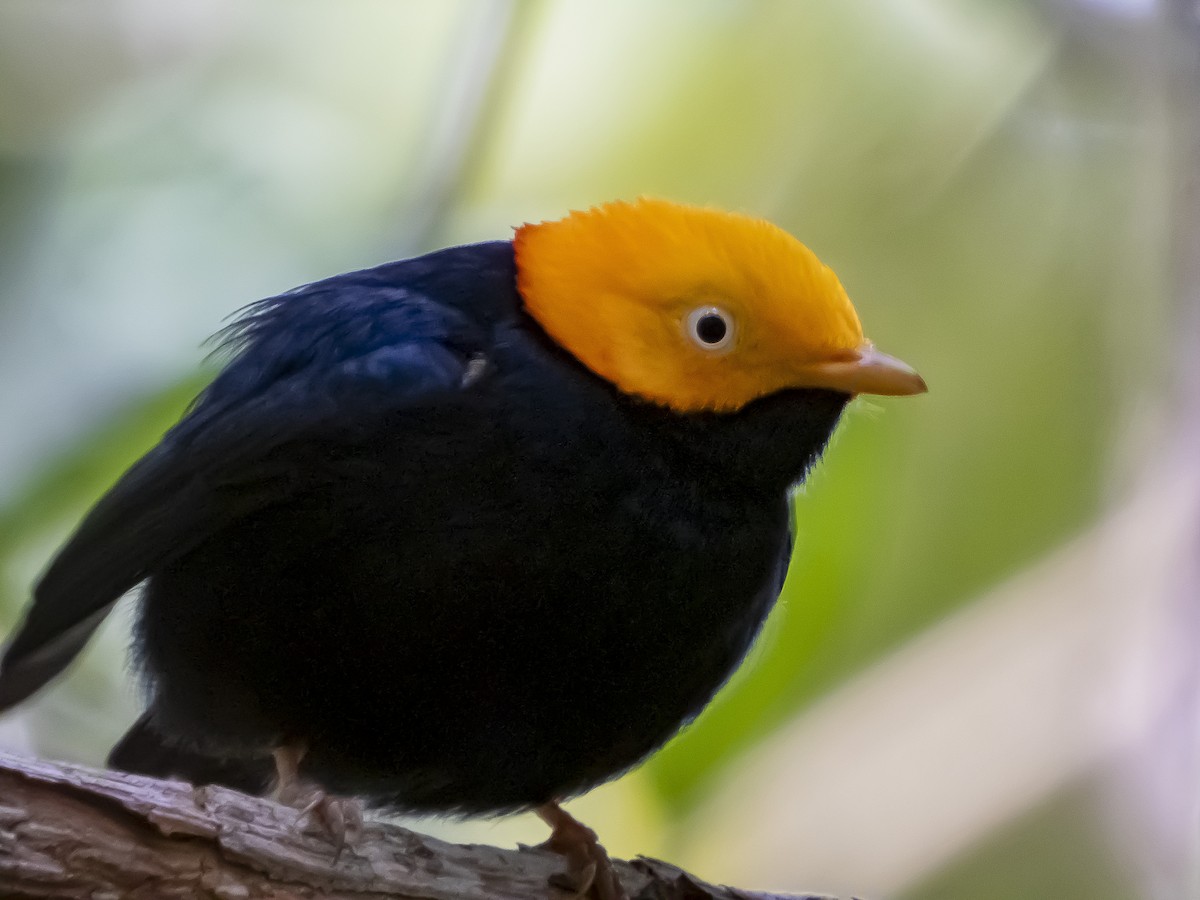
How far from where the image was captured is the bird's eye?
2.68m

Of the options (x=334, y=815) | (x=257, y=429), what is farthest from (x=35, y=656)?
(x=334, y=815)

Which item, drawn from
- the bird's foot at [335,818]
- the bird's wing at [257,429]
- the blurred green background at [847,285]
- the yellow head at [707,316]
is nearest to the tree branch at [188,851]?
the bird's foot at [335,818]

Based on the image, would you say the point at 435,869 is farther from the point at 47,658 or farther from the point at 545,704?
the point at 47,658

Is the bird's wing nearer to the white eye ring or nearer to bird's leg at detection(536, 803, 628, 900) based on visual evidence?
the white eye ring

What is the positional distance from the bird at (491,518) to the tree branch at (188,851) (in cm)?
20

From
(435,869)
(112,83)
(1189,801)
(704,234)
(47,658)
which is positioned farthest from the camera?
(112,83)

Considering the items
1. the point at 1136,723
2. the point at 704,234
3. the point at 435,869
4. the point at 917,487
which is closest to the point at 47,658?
the point at 435,869

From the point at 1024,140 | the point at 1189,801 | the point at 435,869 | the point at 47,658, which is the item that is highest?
the point at 1024,140

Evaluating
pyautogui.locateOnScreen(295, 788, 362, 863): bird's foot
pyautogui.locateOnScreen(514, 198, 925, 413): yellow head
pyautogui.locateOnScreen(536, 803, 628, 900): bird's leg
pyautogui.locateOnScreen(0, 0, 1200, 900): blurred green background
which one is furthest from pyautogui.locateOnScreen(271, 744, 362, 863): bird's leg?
pyautogui.locateOnScreen(0, 0, 1200, 900): blurred green background

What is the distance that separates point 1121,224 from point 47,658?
12.6 ft

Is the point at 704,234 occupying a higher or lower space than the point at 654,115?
lower

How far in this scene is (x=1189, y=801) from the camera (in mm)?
3867

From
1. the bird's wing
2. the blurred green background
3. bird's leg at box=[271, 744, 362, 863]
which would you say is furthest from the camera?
the blurred green background

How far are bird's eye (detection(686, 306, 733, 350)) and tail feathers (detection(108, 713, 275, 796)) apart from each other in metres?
1.62
